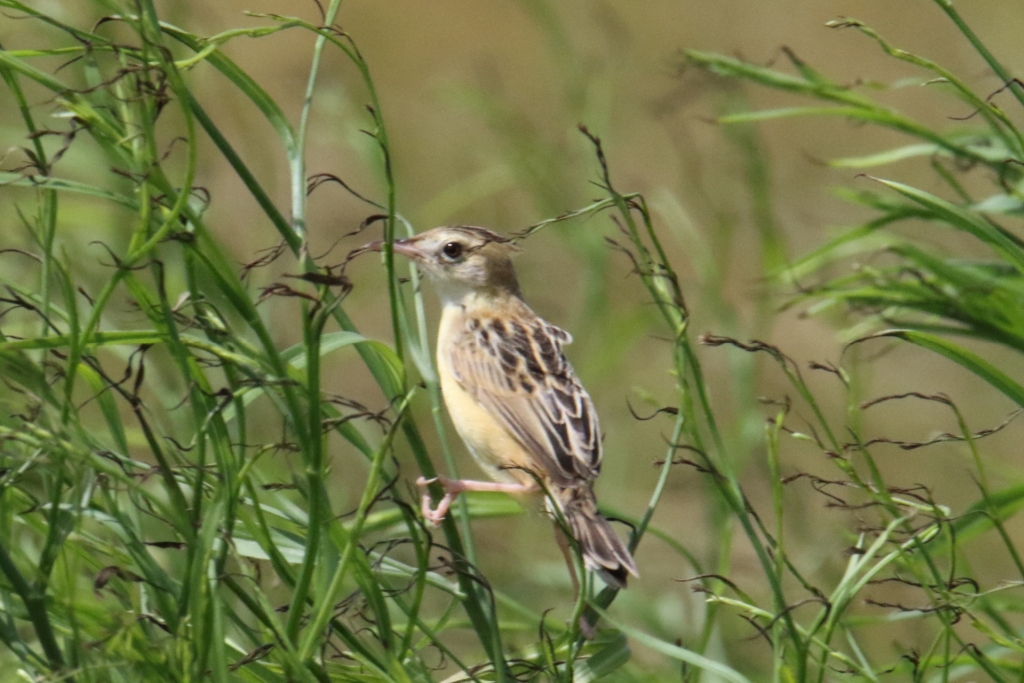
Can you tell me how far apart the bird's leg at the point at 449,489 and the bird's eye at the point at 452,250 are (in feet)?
3.91

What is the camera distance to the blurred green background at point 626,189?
416 centimetres

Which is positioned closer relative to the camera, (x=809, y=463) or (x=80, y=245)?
(x=80, y=245)

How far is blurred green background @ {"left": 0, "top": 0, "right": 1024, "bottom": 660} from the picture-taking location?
4.16 meters

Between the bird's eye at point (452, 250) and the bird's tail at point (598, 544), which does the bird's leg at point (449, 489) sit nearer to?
the bird's tail at point (598, 544)

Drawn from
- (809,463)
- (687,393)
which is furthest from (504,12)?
(687,393)

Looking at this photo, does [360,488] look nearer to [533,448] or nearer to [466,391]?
[466,391]

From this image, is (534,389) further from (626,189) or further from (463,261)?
(626,189)

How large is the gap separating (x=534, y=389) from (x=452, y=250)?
686mm

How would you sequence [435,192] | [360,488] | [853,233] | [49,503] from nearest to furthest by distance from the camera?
[49,503]
[853,233]
[360,488]
[435,192]

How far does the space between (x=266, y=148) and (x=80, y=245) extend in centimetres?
71

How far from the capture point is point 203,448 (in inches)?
64.2

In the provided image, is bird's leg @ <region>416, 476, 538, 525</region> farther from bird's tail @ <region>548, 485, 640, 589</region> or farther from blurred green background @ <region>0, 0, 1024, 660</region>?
blurred green background @ <region>0, 0, 1024, 660</region>

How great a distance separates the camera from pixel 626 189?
7.42 meters

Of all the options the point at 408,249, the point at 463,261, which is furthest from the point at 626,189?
the point at 408,249
